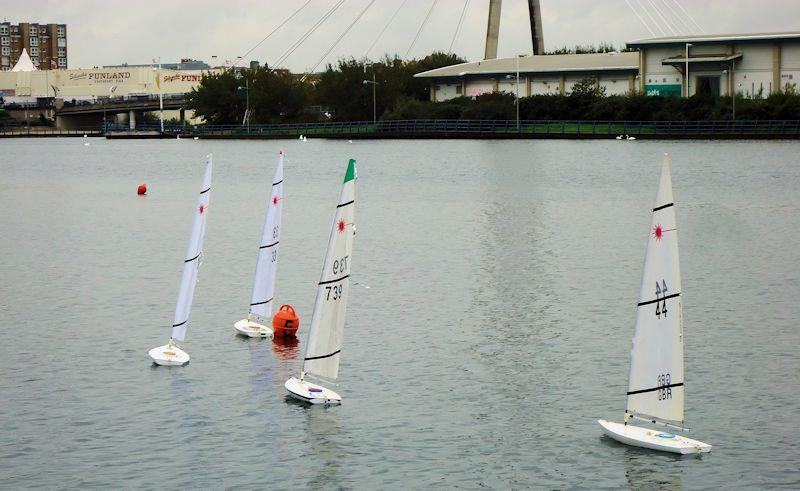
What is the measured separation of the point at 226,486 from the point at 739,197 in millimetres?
60474

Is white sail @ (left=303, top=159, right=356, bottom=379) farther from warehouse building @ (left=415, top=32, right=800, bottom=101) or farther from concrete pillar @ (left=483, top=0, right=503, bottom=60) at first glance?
concrete pillar @ (left=483, top=0, right=503, bottom=60)

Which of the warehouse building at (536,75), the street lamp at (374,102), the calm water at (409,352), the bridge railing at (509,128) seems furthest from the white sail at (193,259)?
the street lamp at (374,102)

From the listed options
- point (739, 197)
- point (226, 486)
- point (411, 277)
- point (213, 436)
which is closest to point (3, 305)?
point (411, 277)

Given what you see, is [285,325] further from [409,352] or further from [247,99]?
[247,99]

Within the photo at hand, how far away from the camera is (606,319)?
34438 millimetres

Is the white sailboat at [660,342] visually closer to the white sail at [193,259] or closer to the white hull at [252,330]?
the white sail at [193,259]

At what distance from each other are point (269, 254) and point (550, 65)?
128 meters

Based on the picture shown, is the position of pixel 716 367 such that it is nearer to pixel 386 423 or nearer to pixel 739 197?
pixel 386 423

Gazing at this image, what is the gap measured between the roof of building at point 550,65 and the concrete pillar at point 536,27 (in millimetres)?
3900

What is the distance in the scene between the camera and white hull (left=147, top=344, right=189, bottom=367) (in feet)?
94.3

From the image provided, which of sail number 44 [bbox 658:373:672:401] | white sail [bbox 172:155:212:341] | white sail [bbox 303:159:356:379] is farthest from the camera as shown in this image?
white sail [bbox 172:155:212:341]

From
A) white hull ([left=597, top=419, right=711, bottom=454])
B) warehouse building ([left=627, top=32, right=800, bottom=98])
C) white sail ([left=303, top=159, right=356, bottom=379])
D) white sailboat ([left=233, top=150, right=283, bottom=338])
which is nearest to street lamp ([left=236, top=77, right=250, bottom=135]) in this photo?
warehouse building ([left=627, top=32, right=800, bottom=98])

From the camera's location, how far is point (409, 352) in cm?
3016

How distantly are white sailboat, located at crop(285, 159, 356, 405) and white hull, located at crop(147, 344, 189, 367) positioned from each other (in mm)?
4348
